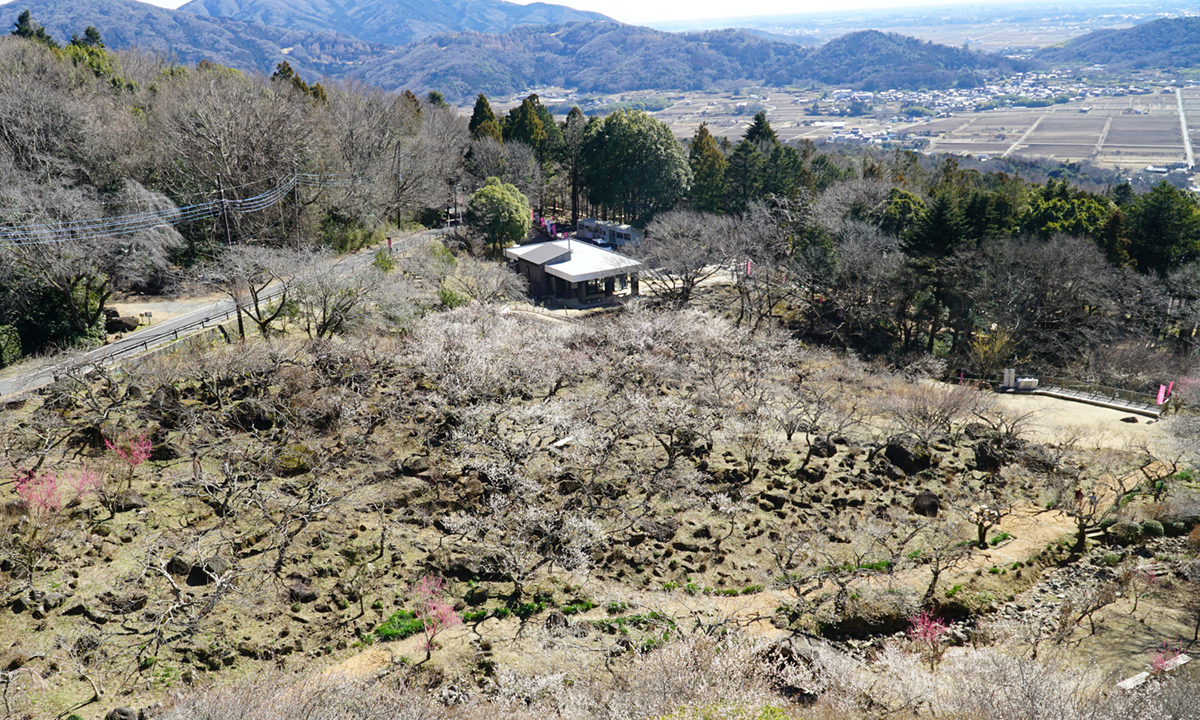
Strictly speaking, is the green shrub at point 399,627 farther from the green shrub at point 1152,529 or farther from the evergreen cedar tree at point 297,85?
the evergreen cedar tree at point 297,85

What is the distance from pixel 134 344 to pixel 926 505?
27368mm

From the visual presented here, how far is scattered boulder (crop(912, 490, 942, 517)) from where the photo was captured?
65.4 ft

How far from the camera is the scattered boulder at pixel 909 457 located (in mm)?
22203

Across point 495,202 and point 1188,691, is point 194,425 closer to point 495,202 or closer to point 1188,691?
point 1188,691

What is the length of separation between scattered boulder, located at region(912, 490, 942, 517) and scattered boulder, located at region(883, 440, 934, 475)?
196 cm

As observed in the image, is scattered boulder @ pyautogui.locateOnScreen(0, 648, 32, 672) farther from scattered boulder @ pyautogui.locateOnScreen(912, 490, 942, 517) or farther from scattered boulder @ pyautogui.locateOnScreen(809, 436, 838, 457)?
scattered boulder @ pyautogui.locateOnScreen(912, 490, 942, 517)

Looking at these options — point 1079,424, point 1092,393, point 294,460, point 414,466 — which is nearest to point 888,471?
point 1079,424

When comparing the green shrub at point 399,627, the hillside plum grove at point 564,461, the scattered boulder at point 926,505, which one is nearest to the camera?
the hillside plum grove at point 564,461

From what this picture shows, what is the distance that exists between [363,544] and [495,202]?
30.7m

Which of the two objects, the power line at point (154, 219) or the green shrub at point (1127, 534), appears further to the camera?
the power line at point (154, 219)

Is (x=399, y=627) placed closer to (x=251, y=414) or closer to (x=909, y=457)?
(x=251, y=414)

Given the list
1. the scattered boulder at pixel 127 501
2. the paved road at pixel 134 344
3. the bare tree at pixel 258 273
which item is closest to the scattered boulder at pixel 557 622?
the scattered boulder at pixel 127 501

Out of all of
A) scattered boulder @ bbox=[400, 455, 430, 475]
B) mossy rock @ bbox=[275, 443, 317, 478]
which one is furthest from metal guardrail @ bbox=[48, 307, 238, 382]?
scattered boulder @ bbox=[400, 455, 430, 475]

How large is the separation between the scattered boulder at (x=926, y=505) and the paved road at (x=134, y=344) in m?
23.4
